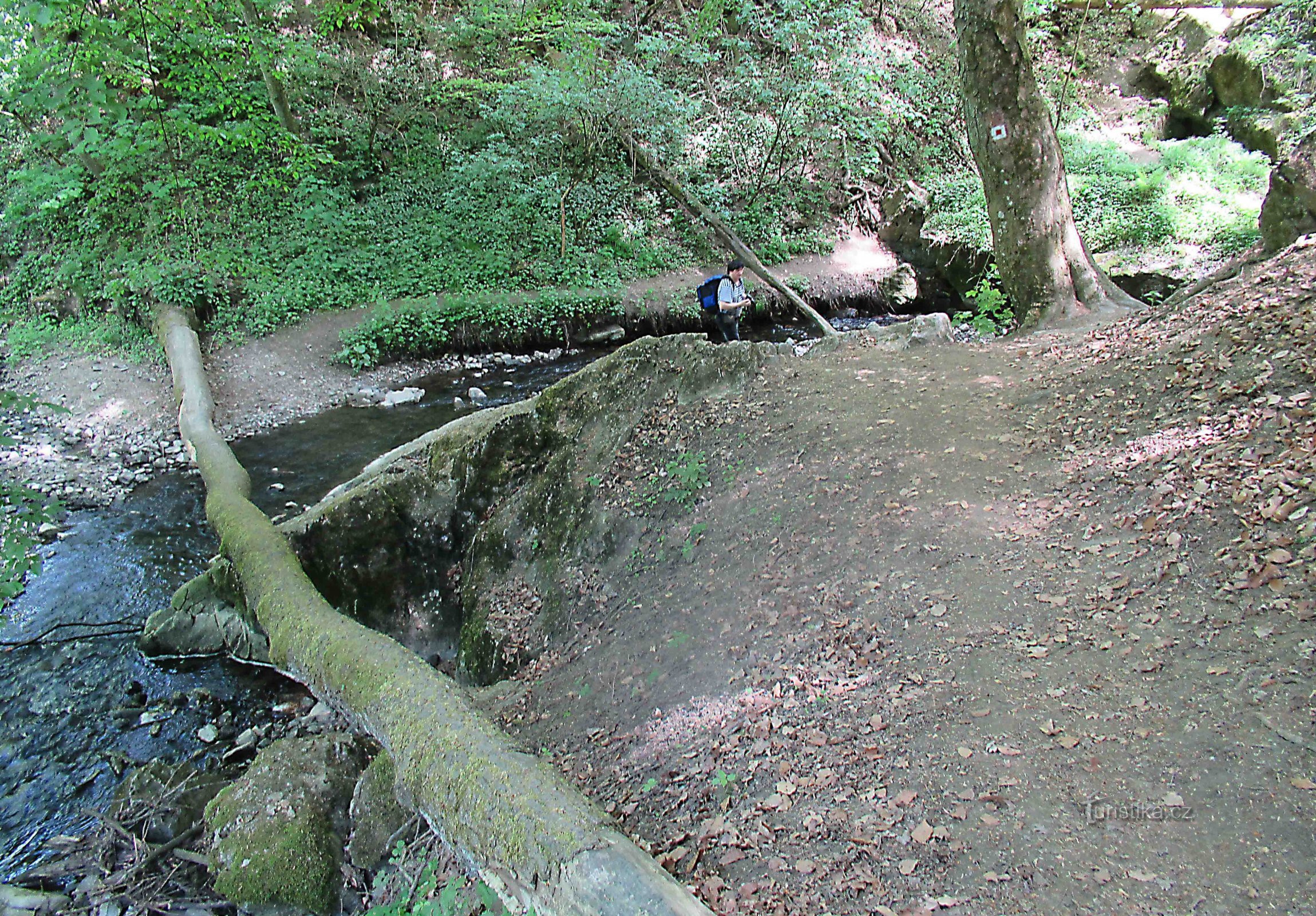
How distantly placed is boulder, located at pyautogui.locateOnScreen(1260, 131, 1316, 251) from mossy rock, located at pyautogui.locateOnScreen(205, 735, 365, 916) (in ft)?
26.8

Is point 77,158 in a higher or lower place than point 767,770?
higher

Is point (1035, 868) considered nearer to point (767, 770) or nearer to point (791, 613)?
point (767, 770)

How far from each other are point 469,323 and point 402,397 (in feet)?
8.10

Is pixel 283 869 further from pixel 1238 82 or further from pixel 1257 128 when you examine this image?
pixel 1238 82

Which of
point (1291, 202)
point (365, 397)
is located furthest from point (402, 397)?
point (1291, 202)

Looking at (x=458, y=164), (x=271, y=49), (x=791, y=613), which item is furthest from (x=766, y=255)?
(x=791, y=613)

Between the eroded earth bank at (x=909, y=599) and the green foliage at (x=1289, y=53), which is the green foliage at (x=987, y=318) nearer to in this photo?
the eroded earth bank at (x=909, y=599)

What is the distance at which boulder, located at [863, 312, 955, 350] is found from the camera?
28.8 feet

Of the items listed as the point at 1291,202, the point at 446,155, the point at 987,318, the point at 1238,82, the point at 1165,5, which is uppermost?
the point at 1165,5

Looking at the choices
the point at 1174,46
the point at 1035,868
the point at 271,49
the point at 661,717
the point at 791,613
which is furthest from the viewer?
the point at 1174,46

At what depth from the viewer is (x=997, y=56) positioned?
809 cm

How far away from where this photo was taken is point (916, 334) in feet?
29.1

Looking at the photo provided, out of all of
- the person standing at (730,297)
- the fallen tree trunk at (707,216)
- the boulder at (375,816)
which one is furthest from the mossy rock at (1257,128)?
the boulder at (375,816)

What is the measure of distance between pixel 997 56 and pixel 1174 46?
46.0ft
